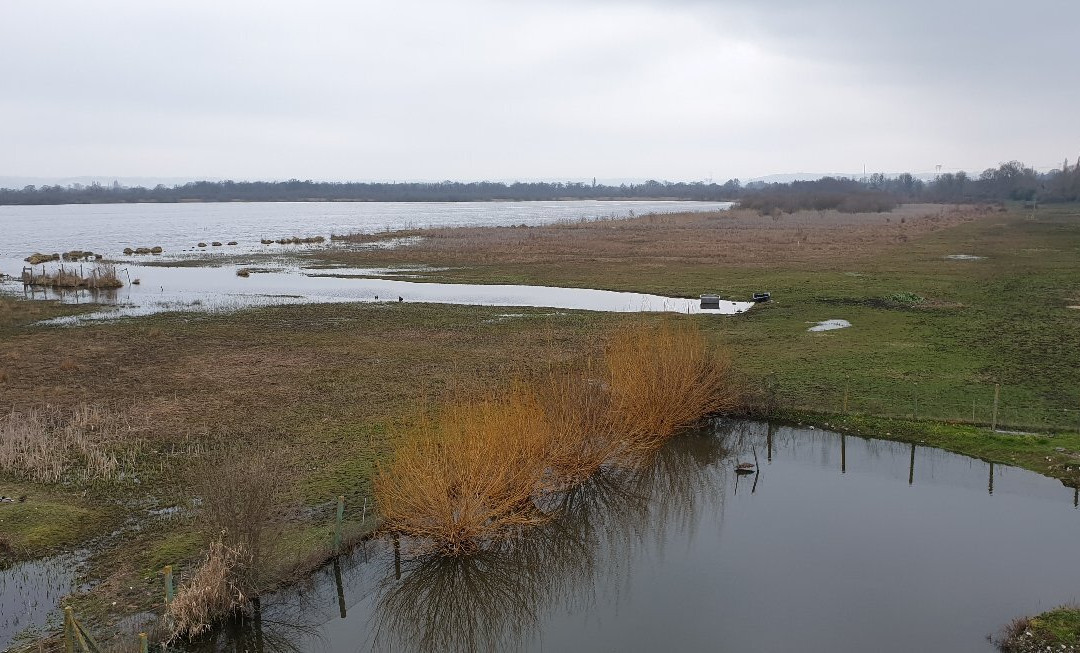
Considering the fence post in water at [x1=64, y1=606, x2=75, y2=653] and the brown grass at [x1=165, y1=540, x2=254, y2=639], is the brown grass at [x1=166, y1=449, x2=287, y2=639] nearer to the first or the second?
the brown grass at [x1=165, y1=540, x2=254, y2=639]

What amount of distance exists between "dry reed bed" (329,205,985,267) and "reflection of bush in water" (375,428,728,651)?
144 ft

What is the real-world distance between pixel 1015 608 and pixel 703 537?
5.45 m

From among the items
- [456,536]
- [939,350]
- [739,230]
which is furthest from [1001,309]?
[739,230]

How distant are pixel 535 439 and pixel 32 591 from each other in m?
9.02

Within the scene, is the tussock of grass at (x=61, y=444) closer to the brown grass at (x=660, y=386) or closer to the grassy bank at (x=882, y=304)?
the brown grass at (x=660, y=386)

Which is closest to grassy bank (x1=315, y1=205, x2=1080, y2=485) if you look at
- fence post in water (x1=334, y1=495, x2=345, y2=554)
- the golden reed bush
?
the golden reed bush

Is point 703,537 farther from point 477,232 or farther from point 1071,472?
point 477,232

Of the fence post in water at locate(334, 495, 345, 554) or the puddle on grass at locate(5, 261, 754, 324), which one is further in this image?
the puddle on grass at locate(5, 261, 754, 324)

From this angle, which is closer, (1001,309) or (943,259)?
(1001,309)

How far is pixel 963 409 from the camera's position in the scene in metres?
22.2

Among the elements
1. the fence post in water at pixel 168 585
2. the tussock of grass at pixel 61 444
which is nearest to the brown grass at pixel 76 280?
the tussock of grass at pixel 61 444

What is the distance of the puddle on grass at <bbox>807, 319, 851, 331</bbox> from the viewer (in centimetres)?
3400

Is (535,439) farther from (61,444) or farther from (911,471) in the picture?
(61,444)

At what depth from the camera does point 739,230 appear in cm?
9938
